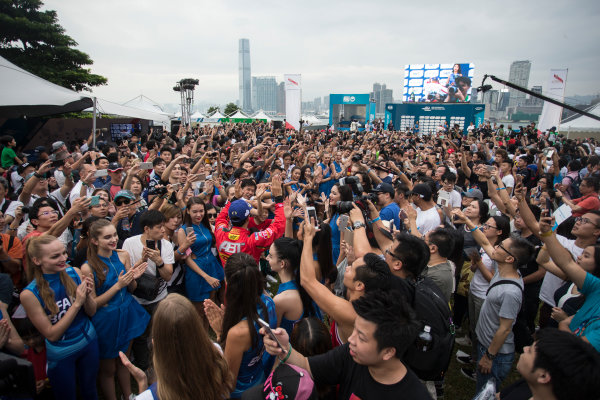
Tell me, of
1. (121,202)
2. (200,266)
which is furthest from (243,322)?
(121,202)

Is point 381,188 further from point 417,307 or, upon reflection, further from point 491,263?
point 417,307

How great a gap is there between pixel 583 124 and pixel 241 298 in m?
31.9

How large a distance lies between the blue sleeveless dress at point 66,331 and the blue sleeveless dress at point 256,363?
1.31 m

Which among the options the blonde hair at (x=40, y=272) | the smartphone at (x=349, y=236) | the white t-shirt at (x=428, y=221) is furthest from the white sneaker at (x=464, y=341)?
the blonde hair at (x=40, y=272)

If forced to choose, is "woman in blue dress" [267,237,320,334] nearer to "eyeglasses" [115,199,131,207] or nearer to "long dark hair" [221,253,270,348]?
"long dark hair" [221,253,270,348]

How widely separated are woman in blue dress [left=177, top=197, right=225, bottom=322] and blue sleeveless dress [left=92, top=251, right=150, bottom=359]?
2.64 feet

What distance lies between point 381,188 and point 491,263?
178 cm

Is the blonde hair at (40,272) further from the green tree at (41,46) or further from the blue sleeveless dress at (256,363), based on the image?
the green tree at (41,46)

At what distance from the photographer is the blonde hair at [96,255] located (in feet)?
9.24

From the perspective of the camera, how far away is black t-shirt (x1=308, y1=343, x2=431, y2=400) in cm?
159

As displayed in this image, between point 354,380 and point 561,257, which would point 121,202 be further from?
point 561,257

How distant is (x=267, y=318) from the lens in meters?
2.25

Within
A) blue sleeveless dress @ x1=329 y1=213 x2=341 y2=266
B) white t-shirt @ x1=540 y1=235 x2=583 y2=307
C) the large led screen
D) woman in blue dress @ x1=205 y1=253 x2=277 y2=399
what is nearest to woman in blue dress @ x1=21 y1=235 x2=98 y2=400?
woman in blue dress @ x1=205 y1=253 x2=277 y2=399

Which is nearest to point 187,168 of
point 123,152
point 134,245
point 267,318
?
point 123,152
